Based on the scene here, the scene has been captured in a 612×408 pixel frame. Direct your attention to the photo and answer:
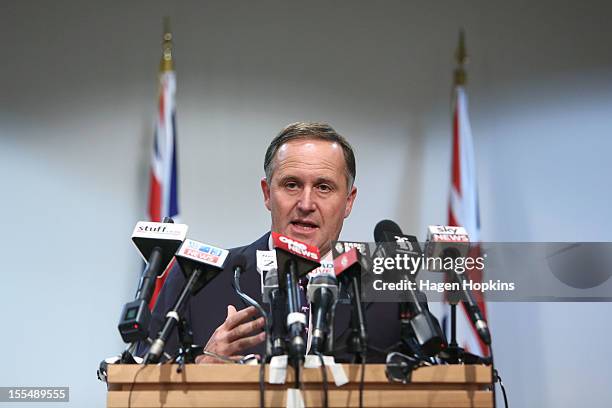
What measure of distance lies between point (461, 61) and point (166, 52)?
1.86 meters

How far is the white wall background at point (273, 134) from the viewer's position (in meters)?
4.33

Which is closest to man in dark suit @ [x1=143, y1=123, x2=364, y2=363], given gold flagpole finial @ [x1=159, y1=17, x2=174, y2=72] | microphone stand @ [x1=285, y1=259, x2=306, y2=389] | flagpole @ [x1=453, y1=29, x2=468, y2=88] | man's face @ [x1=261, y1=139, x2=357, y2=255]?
man's face @ [x1=261, y1=139, x2=357, y2=255]

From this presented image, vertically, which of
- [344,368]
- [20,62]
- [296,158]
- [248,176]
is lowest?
[344,368]

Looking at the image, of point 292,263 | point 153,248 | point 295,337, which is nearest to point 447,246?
point 292,263

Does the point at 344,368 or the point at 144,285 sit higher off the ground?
the point at 144,285

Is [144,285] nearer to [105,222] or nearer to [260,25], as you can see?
[105,222]

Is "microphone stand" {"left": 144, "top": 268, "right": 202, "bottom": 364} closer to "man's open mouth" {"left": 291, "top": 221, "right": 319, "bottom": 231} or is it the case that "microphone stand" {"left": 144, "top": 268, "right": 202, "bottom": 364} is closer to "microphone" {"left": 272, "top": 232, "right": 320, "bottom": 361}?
"microphone" {"left": 272, "top": 232, "right": 320, "bottom": 361}

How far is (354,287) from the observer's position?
163 centimetres

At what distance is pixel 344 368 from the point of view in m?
1.53

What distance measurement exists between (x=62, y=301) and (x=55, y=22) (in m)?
1.74

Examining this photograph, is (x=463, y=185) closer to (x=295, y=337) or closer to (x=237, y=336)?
(x=237, y=336)

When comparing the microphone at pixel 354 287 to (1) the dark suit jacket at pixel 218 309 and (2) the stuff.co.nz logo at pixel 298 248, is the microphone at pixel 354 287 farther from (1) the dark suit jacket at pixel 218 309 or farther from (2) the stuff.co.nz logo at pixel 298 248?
(1) the dark suit jacket at pixel 218 309

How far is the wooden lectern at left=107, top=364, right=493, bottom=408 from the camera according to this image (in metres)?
1.51

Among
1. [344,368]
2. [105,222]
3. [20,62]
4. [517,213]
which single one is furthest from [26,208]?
[344,368]
